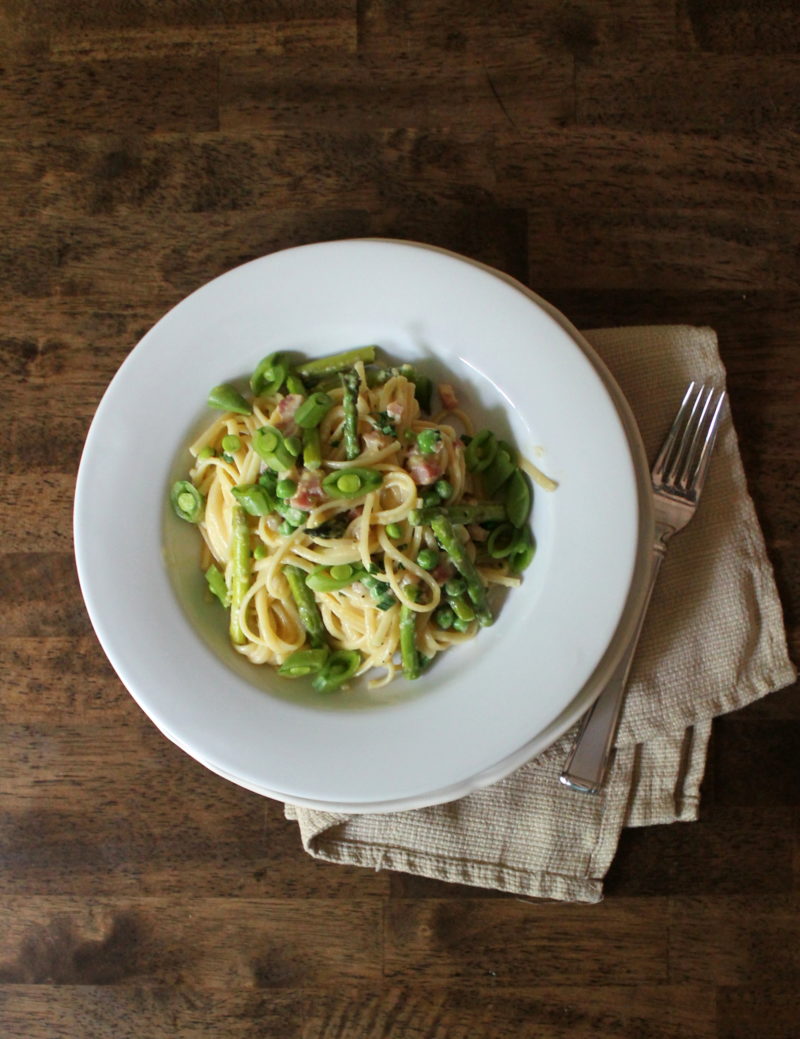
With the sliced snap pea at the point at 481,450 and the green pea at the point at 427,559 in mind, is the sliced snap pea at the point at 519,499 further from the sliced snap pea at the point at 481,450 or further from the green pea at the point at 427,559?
the green pea at the point at 427,559

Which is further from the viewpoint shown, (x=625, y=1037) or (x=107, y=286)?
(x=107, y=286)

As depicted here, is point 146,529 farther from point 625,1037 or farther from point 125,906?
point 625,1037

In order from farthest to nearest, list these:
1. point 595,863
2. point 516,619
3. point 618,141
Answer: point 618,141, point 595,863, point 516,619

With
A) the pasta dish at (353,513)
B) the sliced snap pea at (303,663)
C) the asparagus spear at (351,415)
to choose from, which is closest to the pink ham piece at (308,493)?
the pasta dish at (353,513)

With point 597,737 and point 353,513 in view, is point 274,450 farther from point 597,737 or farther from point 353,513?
point 597,737

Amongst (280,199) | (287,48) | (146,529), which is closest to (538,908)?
(146,529)

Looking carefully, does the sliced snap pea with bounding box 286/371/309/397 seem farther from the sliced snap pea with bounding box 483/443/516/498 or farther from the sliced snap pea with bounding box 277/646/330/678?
the sliced snap pea with bounding box 277/646/330/678

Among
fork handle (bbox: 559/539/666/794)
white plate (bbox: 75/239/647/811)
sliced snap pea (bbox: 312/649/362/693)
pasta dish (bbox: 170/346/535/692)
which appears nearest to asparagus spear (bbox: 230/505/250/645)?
pasta dish (bbox: 170/346/535/692)
